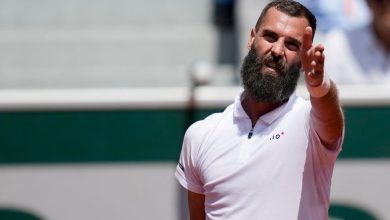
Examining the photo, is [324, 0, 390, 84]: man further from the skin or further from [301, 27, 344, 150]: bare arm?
[301, 27, 344, 150]: bare arm

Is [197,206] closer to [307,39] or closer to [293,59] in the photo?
[293,59]

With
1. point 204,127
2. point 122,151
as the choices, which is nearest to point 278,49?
point 204,127

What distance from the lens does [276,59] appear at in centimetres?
259

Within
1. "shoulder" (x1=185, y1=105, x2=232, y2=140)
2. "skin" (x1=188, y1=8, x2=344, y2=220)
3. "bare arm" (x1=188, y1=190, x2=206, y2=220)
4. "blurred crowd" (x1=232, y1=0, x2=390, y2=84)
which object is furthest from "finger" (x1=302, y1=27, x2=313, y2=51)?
"blurred crowd" (x1=232, y1=0, x2=390, y2=84)

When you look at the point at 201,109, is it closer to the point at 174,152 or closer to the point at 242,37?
the point at 174,152

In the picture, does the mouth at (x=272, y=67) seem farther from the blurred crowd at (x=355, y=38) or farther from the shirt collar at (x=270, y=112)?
the blurred crowd at (x=355, y=38)

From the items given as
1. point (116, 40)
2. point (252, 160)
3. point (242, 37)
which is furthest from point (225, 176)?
point (116, 40)

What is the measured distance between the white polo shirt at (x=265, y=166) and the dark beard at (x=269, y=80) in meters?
0.08

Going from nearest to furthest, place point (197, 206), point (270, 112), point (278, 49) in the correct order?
point (278, 49), point (270, 112), point (197, 206)

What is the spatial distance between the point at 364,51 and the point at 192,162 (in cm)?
235

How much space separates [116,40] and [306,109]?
344 centimetres

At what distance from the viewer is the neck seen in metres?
2.71

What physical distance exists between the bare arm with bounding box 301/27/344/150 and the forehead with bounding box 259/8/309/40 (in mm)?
199

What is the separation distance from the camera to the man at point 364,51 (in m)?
4.75
